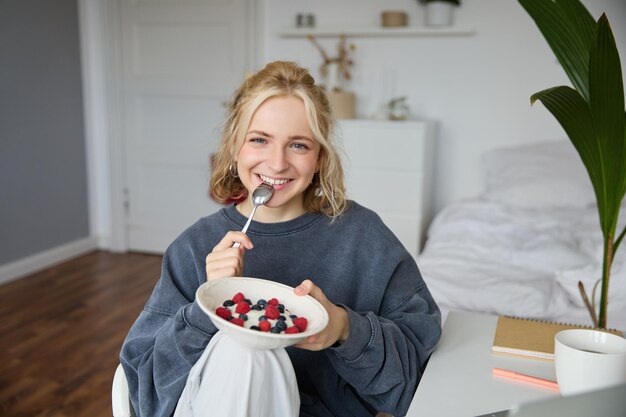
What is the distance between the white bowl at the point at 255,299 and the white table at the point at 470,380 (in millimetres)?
177

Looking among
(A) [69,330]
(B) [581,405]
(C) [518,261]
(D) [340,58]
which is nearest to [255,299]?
(B) [581,405]

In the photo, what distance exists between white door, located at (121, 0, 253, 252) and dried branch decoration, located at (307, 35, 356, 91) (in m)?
0.44

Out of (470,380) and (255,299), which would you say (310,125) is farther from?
(470,380)

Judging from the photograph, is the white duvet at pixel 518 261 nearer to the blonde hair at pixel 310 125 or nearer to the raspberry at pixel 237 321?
the blonde hair at pixel 310 125

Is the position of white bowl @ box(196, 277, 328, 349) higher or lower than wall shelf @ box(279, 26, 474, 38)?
lower

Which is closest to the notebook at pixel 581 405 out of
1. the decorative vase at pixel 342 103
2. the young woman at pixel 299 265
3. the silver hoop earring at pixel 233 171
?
the young woman at pixel 299 265

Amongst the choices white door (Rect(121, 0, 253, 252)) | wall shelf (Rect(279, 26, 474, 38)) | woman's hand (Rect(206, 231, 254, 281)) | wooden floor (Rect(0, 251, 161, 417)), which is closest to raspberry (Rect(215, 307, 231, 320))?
woman's hand (Rect(206, 231, 254, 281))

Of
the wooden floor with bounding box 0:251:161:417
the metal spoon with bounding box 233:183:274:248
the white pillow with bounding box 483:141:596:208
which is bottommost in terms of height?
the wooden floor with bounding box 0:251:161:417

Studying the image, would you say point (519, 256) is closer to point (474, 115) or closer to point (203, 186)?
point (474, 115)

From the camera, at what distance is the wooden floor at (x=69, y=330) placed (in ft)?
7.17

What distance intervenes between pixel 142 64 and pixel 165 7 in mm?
383

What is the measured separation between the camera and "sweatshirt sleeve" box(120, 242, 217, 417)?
3.09 feet

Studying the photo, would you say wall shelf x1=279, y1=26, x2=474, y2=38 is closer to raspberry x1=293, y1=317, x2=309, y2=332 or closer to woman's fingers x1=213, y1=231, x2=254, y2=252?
woman's fingers x1=213, y1=231, x2=254, y2=252

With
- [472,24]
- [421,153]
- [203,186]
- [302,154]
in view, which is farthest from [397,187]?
[302,154]
